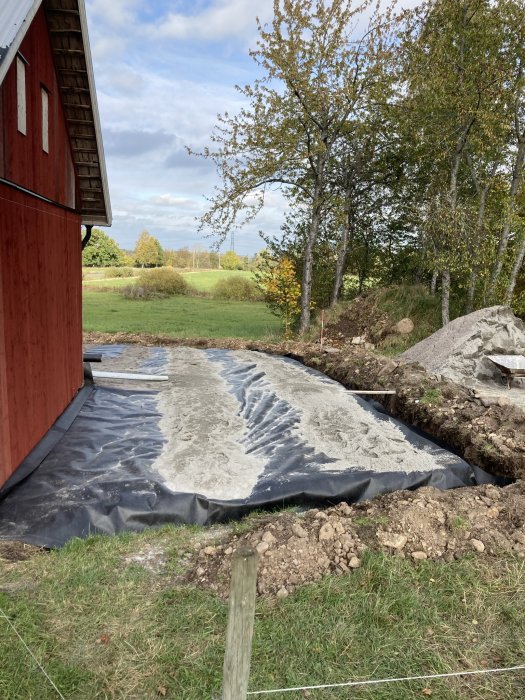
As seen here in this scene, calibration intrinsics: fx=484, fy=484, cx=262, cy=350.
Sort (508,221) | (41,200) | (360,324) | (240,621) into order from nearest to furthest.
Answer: (240,621) < (41,200) < (508,221) < (360,324)

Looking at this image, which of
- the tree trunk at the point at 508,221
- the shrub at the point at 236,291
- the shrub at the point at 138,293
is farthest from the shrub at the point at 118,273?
the tree trunk at the point at 508,221

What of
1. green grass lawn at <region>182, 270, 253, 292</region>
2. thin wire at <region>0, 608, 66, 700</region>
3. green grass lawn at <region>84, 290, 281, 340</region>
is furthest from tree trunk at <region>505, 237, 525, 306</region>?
green grass lawn at <region>182, 270, 253, 292</region>

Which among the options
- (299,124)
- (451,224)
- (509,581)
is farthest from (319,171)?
(509,581)

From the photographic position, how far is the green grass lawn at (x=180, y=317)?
1834 centimetres

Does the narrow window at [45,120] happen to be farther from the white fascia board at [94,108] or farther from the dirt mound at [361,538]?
the dirt mound at [361,538]

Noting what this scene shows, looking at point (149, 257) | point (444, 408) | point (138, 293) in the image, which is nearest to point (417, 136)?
point (444, 408)

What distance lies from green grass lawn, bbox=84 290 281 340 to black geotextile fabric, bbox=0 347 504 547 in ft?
32.6

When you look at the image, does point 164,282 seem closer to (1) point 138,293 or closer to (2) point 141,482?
(1) point 138,293

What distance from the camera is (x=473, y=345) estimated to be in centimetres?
→ 1009

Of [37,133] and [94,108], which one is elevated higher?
[94,108]

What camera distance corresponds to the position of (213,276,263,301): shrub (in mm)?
32625

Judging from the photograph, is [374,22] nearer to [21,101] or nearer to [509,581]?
[21,101]

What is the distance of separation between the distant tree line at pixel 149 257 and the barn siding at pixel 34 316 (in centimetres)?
4652

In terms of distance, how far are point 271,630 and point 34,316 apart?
15.4ft
